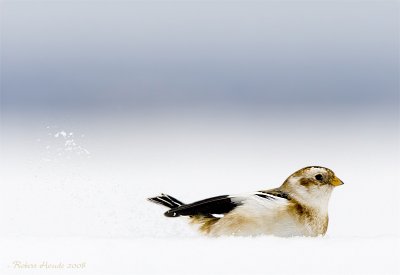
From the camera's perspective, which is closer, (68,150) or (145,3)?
(68,150)

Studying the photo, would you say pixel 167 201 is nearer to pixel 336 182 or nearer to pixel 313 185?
pixel 313 185

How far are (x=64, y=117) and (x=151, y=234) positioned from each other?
2.83 feet

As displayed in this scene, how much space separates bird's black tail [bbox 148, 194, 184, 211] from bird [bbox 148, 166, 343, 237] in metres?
0.02

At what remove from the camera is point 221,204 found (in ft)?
11.0

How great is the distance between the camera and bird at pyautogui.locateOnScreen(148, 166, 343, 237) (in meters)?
3.25

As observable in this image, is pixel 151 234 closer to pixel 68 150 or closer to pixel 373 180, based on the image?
pixel 68 150

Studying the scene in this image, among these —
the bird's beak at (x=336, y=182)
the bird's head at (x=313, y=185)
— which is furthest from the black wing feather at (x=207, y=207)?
the bird's beak at (x=336, y=182)

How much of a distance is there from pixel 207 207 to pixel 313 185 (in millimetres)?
531

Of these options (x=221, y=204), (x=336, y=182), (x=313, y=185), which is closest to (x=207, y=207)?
(x=221, y=204)

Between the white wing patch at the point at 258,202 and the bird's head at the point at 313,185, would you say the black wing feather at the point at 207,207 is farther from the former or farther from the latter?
the bird's head at the point at 313,185

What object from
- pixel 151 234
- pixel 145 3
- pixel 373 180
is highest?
pixel 145 3

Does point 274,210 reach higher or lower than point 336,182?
lower

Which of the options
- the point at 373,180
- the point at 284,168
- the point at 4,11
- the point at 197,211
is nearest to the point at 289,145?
the point at 284,168

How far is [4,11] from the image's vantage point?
13.4 feet
